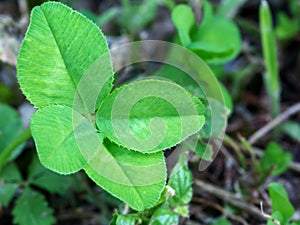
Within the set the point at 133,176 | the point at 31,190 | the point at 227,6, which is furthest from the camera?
the point at 227,6

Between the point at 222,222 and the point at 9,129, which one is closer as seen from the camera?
the point at 222,222

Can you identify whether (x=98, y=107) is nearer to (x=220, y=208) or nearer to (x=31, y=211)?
(x=31, y=211)

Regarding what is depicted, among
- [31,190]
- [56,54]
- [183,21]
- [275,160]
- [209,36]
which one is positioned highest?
[56,54]

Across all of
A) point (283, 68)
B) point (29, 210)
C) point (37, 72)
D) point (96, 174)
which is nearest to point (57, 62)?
point (37, 72)

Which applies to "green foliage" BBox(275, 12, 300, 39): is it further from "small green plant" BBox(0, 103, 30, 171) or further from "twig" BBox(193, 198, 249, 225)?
"small green plant" BBox(0, 103, 30, 171)

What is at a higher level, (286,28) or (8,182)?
(8,182)

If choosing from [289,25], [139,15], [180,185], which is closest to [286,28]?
[289,25]
